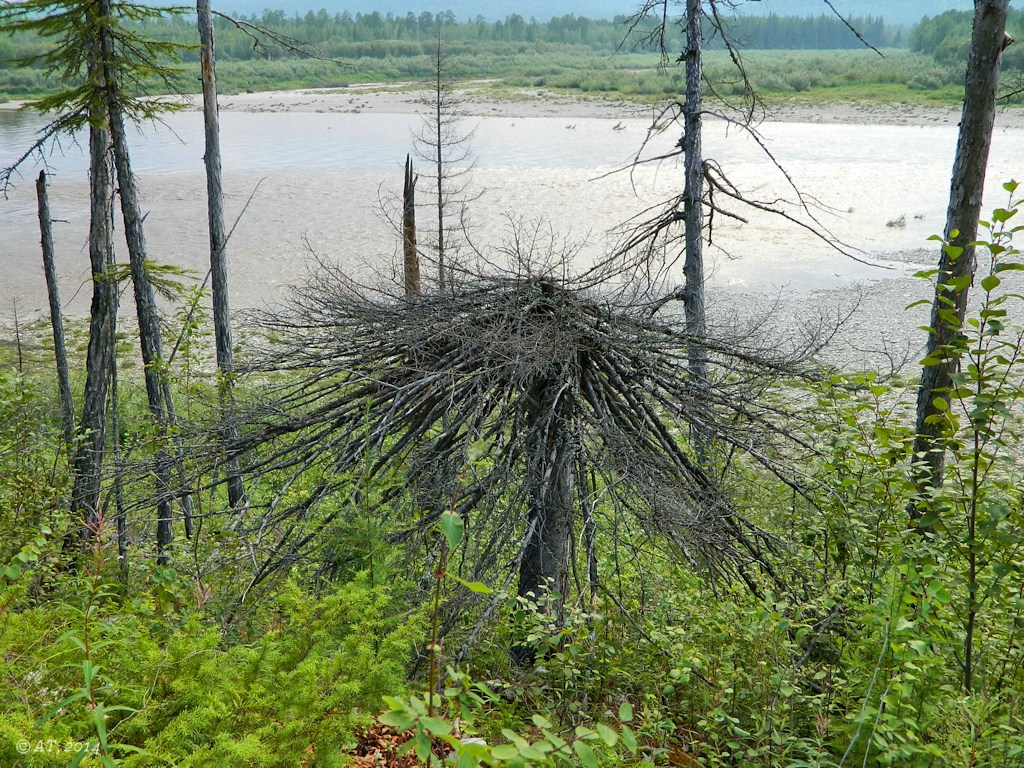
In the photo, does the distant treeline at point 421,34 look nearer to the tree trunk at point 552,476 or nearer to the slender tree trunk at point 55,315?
the slender tree trunk at point 55,315

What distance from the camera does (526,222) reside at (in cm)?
2452

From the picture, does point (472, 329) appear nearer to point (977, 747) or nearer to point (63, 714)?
point (63, 714)

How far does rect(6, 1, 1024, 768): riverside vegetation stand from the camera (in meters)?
2.77

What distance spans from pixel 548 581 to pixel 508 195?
2528 cm

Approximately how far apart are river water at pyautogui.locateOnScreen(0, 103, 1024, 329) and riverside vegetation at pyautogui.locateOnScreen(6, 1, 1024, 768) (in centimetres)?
1112

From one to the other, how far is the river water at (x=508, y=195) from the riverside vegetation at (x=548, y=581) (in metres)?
11.1

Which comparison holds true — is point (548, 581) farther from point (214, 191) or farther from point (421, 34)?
point (421, 34)

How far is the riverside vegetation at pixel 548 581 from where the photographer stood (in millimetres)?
2773

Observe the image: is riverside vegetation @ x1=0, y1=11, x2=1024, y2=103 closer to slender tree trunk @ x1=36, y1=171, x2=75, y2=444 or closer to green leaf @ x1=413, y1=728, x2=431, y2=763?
slender tree trunk @ x1=36, y1=171, x2=75, y2=444

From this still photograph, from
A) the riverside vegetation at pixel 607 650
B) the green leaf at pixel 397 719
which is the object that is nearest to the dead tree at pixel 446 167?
the riverside vegetation at pixel 607 650

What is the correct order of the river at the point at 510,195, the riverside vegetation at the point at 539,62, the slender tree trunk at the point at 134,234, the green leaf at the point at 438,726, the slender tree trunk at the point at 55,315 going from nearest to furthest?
the green leaf at the point at 438,726 < the slender tree trunk at the point at 134,234 < the slender tree trunk at the point at 55,315 < the river at the point at 510,195 < the riverside vegetation at the point at 539,62

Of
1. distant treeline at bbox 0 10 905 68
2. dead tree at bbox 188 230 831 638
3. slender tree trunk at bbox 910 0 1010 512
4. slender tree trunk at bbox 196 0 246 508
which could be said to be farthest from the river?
distant treeline at bbox 0 10 905 68

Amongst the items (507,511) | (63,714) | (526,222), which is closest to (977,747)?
(507,511)

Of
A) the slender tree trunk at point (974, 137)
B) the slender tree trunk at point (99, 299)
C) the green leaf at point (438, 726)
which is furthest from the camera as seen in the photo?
the slender tree trunk at point (99, 299)
